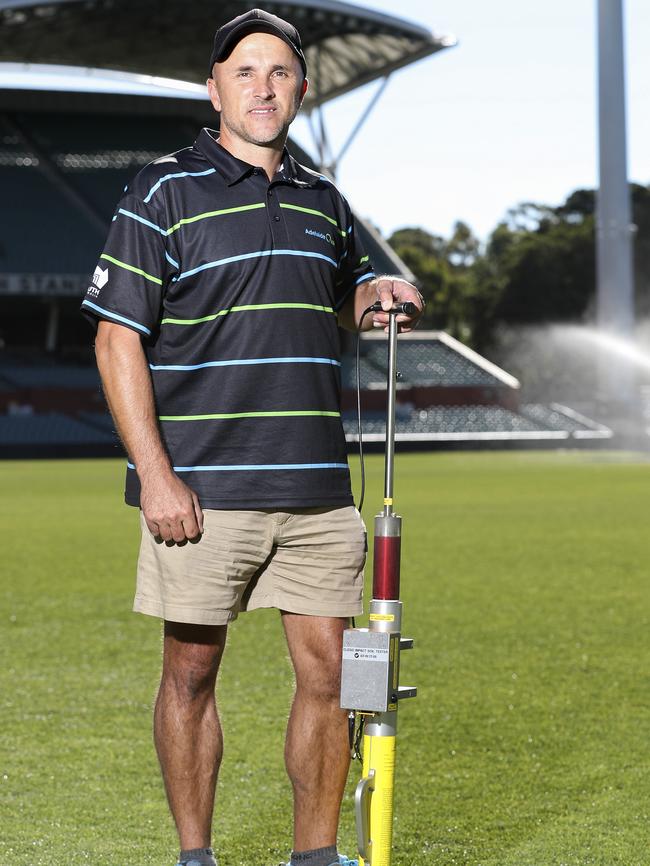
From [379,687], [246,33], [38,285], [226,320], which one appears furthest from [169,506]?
[38,285]

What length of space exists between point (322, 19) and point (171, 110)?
10.9 m

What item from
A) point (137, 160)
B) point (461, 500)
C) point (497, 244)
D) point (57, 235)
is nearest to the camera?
point (461, 500)

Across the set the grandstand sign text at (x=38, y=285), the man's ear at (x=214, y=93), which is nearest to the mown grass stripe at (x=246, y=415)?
the man's ear at (x=214, y=93)

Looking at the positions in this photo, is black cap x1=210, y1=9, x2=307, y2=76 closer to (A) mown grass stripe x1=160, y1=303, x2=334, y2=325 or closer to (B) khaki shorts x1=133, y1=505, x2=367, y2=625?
(A) mown grass stripe x1=160, y1=303, x2=334, y2=325

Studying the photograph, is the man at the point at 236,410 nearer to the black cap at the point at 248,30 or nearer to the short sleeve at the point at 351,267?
the black cap at the point at 248,30

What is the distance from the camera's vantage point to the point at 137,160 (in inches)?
2185

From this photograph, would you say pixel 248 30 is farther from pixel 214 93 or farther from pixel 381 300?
pixel 381 300

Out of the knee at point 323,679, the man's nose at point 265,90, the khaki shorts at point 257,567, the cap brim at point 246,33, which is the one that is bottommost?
the knee at point 323,679

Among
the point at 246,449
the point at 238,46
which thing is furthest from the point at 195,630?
the point at 238,46

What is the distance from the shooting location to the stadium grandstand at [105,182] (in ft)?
150

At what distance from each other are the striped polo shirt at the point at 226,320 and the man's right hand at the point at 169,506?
0.08 meters

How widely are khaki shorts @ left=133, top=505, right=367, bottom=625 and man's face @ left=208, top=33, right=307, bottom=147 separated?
3.05ft

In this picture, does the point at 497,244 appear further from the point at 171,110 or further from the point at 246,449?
the point at 246,449

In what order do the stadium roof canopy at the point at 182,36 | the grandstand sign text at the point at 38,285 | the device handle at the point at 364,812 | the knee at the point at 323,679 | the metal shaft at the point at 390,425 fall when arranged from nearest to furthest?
the device handle at the point at 364,812
the metal shaft at the point at 390,425
the knee at the point at 323,679
the stadium roof canopy at the point at 182,36
the grandstand sign text at the point at 38,285
